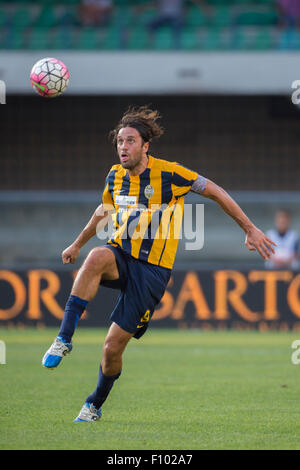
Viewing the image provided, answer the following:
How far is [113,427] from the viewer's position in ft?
18.1

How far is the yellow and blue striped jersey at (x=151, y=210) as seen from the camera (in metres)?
5.71

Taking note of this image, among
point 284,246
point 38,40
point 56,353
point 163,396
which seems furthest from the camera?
point 38,40

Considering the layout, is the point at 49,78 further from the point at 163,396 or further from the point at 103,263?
the point at 163,396

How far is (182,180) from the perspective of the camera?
19.1 ft

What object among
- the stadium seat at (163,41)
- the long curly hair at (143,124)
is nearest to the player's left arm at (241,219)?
the long curly hair at (143,124)

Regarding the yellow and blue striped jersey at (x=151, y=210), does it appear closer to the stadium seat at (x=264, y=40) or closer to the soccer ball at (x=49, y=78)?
the soccer ball at (x=49, y=78)

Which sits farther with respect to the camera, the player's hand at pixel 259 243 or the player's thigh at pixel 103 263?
the player's hand at pixel 259 243

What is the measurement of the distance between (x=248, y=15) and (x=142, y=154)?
12.1 metres

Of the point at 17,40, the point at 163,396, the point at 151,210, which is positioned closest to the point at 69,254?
the point at 151,210

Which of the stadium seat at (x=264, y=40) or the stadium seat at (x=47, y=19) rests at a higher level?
the stadium seat at (x=47, y=19)

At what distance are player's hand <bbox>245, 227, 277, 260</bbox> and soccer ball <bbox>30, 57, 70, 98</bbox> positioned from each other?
6.36 ft

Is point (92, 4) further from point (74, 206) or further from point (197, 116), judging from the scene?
point (74, 206)

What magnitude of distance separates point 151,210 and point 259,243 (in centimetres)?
80

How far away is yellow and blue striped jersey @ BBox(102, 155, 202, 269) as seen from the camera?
18.7 ft
